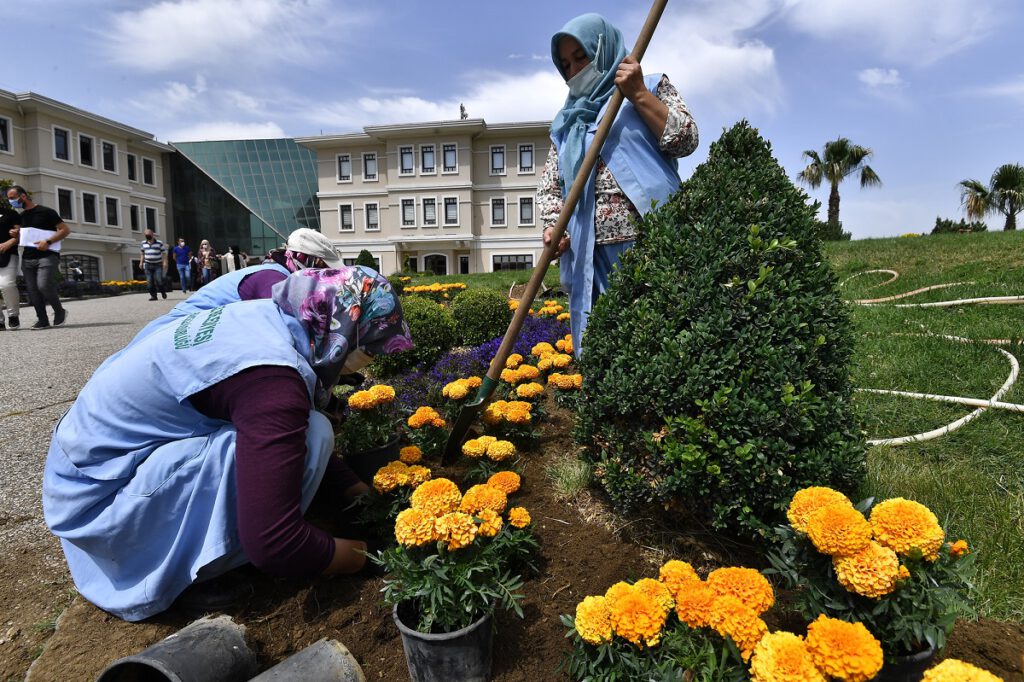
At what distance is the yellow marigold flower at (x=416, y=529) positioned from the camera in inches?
56.2

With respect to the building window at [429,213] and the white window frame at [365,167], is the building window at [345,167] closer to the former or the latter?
the white window frame at [365,167]

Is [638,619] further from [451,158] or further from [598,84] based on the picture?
[451,158]

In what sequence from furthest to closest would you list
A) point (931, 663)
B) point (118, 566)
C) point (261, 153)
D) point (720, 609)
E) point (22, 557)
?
point (261, 153), point (22, 557), point (118, 566), point (931, 663), point (720, 609)

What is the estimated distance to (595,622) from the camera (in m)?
1.27

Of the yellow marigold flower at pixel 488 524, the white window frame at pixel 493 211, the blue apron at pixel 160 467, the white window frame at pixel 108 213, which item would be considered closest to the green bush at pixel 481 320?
the blue apron at pixel 160 467

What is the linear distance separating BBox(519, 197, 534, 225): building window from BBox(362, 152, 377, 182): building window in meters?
9.35

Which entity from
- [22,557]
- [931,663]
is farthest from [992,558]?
[22,557]

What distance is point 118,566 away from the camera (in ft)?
6.03

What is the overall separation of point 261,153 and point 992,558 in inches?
1937

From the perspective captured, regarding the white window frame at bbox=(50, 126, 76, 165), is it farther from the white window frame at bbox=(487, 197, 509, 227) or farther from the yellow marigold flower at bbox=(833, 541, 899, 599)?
the yellow marigold flower at bbox=(833, 541, 899, 599)

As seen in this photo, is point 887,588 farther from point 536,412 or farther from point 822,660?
point 536,412

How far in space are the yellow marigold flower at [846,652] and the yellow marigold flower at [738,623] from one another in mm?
115

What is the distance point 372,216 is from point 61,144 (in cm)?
1673

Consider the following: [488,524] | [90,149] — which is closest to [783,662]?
[488,524]
